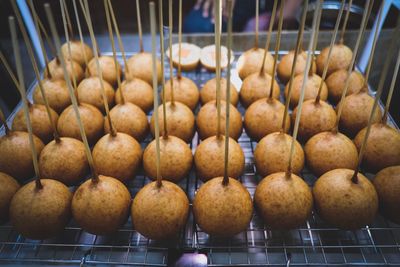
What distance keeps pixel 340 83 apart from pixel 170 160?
869mm

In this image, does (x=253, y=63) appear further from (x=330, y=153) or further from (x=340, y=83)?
(x=330, y=153)

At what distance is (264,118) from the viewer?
129 cm

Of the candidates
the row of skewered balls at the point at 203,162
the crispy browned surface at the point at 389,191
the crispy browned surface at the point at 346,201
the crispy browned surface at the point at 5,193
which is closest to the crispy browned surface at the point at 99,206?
the row of skewered balls at the point at 203,162

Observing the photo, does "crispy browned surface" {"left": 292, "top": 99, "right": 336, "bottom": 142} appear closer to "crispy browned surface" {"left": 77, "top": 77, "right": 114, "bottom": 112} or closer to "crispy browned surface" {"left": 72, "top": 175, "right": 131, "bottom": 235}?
"crispy browned surface" {"left": 72, "top": 175, "right": 131, "bottom": 235}

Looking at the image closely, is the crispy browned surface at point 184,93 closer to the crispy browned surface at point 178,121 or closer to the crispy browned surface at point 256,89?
the crispy browned surface at point 178,121

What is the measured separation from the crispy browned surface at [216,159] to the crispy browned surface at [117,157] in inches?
9.3

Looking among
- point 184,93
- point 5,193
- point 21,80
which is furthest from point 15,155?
point 184,93

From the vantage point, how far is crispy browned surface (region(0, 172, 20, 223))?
109cm

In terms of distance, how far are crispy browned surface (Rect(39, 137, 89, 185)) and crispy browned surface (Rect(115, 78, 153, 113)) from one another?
1.18 ft

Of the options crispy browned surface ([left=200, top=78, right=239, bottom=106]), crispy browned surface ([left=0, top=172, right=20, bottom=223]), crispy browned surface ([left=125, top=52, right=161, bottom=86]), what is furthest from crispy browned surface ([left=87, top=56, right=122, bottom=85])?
crispy browned surface ([left=0, top=172, right=20, bottom=223])

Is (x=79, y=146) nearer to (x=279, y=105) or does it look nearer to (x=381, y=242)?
(x=279, y=105)

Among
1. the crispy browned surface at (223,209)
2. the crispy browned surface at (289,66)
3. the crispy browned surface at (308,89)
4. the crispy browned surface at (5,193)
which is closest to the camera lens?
the crispy browned surface at (223,209)

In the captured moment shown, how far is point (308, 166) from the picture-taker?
1.23 metres

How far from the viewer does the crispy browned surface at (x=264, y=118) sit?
50.4 inches
